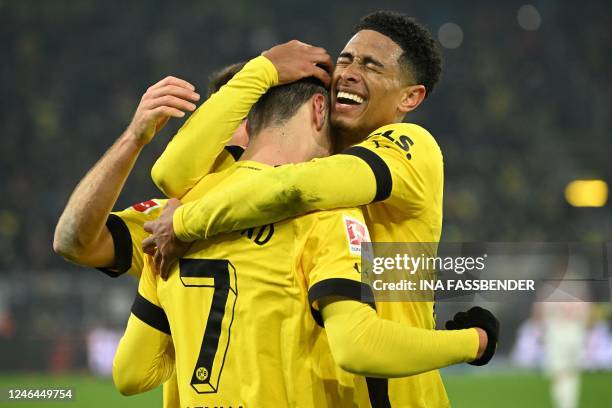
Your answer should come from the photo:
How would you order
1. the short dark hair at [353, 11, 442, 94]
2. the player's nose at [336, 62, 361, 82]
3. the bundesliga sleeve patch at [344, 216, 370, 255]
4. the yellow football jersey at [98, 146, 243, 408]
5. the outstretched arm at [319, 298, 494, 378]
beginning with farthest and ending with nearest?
the short dark hair at [353, 11, 442, 94] < the player's nose at [336, 62, 361, 82] < the yellow football jersey at [98, 146, 243, 408] < the bundesliga sleeve patch at [344, 216, 370, 255] < the outstretched arm at [319, 298, 494, 378]

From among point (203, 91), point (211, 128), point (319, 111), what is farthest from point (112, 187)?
point (203, 91)

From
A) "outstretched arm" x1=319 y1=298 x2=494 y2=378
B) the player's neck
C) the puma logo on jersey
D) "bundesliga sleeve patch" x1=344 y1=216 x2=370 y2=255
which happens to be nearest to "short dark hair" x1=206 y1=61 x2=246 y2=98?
the player's neck

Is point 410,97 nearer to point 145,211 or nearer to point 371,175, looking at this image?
point 371,175

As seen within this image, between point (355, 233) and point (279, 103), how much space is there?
0.56 meters

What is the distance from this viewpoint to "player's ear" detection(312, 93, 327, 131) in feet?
9.47

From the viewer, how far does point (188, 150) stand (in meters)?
→ 2.72

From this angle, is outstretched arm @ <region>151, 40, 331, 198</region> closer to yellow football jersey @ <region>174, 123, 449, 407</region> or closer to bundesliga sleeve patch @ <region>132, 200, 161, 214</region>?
yellow football jersey @ <region>174, 123, 449, 407</region>

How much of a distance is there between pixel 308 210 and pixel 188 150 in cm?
44

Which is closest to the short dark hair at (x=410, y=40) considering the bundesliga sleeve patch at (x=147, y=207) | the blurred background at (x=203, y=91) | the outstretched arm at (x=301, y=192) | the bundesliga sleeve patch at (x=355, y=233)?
the outstretched arm at (x=301, y=192)

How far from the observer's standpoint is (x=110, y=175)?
2.90 m

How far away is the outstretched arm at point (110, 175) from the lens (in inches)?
113

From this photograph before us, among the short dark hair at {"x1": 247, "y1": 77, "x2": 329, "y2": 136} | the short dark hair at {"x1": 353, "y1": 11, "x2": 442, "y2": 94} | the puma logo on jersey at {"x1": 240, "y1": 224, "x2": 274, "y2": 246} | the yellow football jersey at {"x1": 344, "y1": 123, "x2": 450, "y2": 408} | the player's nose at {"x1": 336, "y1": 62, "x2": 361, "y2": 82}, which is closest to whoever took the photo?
the puma logo on jersey at {"x1": 240, "y1": 224, "x2": 274, "y2": 246}

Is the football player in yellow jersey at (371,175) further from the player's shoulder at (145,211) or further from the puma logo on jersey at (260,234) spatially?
the player's shoulder at (145,211)

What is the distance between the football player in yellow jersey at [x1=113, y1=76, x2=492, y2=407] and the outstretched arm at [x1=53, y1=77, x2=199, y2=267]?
0.34 metres
